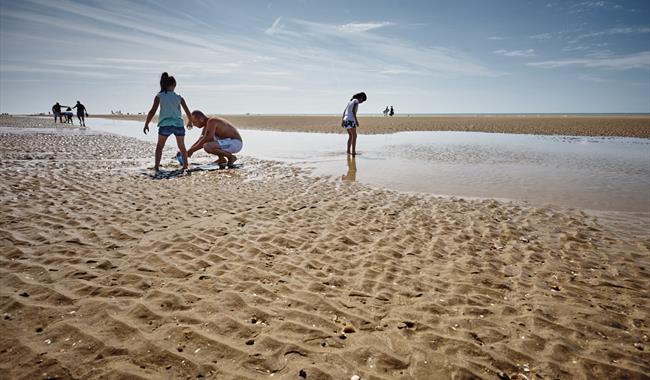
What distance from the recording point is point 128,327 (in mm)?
2926

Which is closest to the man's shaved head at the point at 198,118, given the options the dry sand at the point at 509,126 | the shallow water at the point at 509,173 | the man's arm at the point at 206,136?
the man's arm at the point at 206,136

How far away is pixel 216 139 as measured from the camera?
39.4 ft

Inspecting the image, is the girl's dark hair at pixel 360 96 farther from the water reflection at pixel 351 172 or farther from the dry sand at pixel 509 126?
the dry sand at pixel 509 126

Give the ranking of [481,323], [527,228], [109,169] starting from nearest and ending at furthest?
1. [481,323]
2. [527,228]
3. [109,169]

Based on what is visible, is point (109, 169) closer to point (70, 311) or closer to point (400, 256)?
point (70, 311)

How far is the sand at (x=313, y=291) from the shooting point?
2.67 metres

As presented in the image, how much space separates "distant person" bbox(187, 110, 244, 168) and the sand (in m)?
4.95

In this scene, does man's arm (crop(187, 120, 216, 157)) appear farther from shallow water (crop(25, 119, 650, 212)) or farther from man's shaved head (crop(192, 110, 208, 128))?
shallow water (crop(25, 119, 650, 212))

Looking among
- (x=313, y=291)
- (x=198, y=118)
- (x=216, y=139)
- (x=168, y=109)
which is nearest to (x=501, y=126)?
(x=216, y=139)

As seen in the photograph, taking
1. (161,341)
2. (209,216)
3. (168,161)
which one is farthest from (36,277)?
(168,161)

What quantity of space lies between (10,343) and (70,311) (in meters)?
0.48

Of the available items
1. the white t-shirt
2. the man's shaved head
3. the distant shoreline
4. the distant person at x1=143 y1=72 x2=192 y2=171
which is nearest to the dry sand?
the distant shoreline

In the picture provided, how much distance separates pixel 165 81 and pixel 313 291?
348 inches

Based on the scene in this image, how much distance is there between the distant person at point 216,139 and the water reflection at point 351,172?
159 inches
